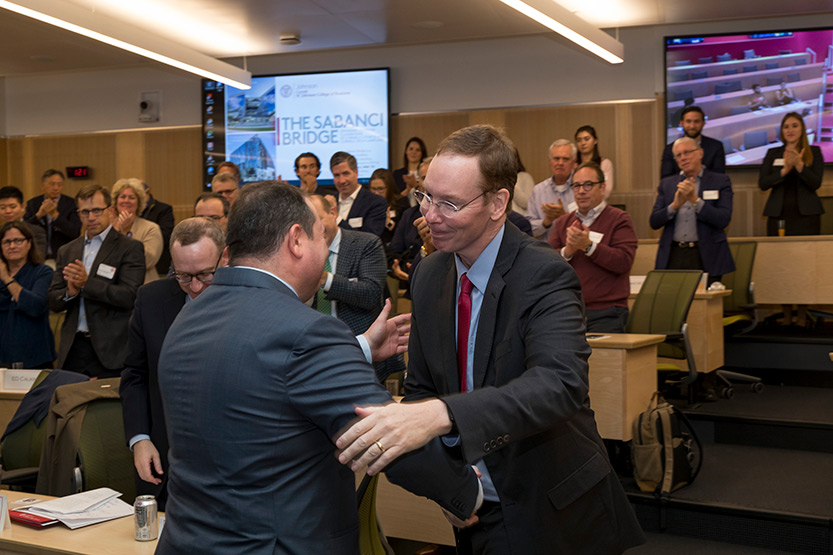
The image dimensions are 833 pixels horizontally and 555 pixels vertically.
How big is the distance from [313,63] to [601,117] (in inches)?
141

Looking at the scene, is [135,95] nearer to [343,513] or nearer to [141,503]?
[141,503]

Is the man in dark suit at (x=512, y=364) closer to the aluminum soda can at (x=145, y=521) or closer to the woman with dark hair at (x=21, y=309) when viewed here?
the aluminum soda can at (x=145, y=521)

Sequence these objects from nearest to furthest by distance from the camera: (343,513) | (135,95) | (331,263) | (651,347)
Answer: (343,513)
(331,263)
(651,347)
(135,95)

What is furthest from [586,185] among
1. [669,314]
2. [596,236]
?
[669,314]

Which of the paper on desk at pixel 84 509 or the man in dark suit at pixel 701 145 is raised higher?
the man in dark suit at pixel 701 145

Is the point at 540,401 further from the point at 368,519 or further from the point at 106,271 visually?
the point at 106,271

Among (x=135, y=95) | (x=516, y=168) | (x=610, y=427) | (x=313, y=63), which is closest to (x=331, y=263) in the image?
(x=610, y=427)

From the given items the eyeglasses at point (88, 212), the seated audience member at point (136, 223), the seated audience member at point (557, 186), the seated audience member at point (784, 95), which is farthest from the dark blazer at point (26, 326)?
the seated audience member at point (784, 95)

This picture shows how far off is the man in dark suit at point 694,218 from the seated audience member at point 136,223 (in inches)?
149

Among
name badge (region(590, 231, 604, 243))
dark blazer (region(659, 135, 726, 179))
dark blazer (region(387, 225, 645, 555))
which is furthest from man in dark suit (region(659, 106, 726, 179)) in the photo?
dark blazer (region(387, 225, 645, 555))

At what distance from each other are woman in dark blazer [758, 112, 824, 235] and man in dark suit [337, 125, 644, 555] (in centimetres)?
619

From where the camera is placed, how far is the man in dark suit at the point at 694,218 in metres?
6.09

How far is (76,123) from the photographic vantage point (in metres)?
11.4

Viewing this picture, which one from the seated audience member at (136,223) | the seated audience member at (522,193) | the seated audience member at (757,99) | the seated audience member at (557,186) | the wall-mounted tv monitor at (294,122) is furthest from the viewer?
the wall-mounted tv monitor at (294,122)
